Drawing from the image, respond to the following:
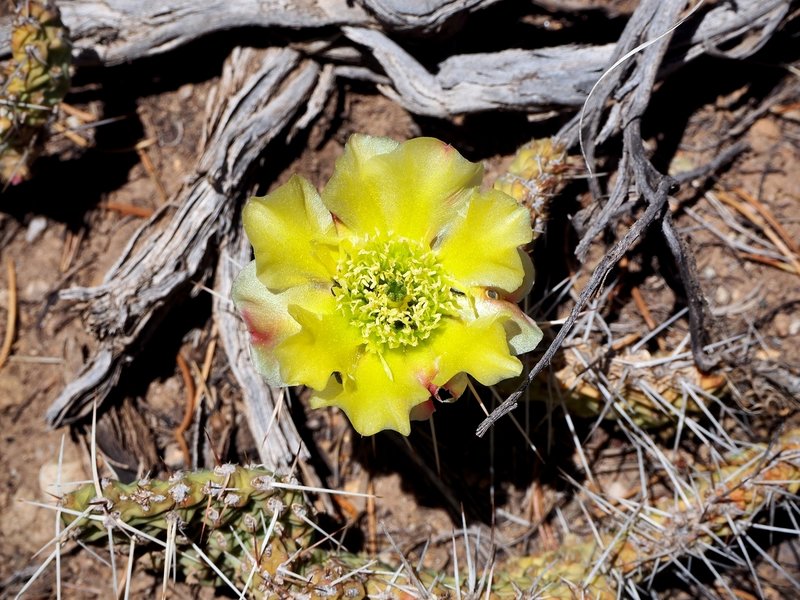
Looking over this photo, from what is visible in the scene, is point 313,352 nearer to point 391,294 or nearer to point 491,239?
point 391,294

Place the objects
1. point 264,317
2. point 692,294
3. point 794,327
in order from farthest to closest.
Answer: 1. point 794,327
2. point 692,294
3. point 264,317

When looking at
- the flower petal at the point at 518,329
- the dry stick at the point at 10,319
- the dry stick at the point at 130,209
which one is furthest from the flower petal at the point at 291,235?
the dry stick at the point at 10,319

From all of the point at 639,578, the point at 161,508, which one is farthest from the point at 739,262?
the point at 161,508

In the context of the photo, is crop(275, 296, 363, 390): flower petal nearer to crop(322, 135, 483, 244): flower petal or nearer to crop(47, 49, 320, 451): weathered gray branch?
crop(322, 135, 483, 244): flower petal

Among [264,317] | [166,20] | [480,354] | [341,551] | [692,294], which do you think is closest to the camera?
[480,354]

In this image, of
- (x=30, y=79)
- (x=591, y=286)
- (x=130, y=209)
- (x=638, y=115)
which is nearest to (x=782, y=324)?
(x=638, y=115)

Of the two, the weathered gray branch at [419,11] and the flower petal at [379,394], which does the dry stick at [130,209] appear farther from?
the flower petal at [379,394]

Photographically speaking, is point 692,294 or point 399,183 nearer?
point 399,183

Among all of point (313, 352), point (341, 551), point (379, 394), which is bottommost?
point (341, 551)
